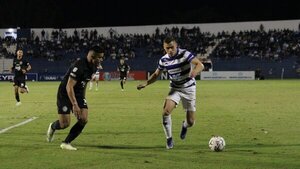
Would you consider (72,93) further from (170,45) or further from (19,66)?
(19,66)

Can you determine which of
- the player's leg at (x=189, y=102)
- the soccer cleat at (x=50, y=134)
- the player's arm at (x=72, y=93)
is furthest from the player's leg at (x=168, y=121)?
the soccer cleat at (x=50, y=134)

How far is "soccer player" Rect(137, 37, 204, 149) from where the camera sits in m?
11.2

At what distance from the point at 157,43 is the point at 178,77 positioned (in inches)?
2278

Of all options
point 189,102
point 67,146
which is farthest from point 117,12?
point 67,146

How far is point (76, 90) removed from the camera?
1095cm

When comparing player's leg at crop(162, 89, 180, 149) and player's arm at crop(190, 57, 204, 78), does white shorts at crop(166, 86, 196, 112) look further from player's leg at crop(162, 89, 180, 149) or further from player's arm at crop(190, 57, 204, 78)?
player's arm at crop(190, 57, 204, 78)

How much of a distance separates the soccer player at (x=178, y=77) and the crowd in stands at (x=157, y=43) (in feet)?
173

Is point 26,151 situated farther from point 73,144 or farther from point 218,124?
point 218,124

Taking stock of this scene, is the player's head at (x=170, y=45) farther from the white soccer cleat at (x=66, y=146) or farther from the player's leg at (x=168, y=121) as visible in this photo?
the white soccer cleat at (x=66, y=146)

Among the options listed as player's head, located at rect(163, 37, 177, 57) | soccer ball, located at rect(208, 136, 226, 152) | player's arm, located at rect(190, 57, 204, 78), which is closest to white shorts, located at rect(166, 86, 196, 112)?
player's arm, located at rect(190, 57, 204, 78)

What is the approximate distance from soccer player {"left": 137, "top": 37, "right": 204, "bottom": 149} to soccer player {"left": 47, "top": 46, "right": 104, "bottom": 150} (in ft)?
4.38

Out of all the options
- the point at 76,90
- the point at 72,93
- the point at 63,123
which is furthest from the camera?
the point at 63,123

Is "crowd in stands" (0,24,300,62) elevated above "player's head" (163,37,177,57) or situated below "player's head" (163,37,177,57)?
below

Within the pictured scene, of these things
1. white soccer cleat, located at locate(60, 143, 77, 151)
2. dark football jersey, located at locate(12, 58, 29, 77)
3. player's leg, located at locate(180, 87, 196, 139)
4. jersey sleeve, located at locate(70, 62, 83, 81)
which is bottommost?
dark football jersey, located at locate(12, 58, 29, 77)
